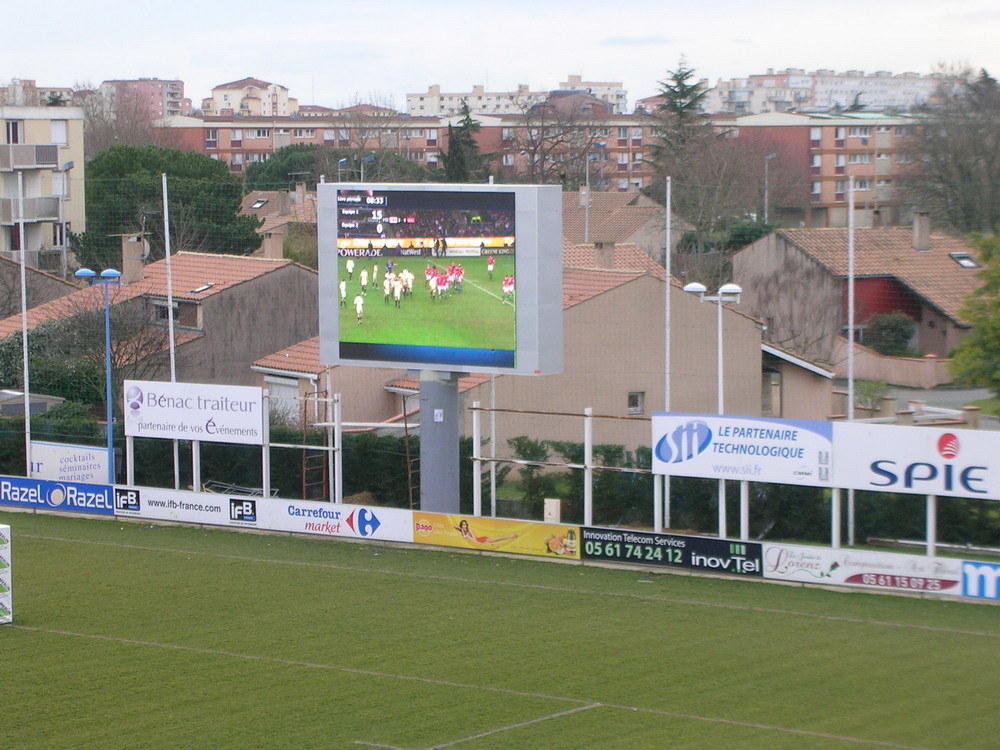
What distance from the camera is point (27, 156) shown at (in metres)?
61.8

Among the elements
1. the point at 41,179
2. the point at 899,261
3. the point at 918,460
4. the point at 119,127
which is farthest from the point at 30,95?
the point at 918,460

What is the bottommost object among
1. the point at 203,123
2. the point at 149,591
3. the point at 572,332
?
the point at 149,591

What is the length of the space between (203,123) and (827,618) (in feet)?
422

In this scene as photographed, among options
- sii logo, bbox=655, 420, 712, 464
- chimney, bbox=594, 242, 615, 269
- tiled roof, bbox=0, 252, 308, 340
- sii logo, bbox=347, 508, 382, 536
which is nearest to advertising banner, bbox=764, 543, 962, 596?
sii logo, bbox=655, 420, 712, 464

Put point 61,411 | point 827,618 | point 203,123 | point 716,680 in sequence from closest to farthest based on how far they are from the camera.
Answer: point 716,680 < point 827,618 < point 61,411 < point 203,123

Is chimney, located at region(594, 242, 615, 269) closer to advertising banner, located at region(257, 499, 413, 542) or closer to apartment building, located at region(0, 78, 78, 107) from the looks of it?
advertising banner, located at region(257, 499, 413, 542)

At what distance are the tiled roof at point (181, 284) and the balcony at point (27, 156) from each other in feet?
62.0

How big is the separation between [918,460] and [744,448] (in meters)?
2.92

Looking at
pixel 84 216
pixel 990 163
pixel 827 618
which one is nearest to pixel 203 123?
pixel 84 216

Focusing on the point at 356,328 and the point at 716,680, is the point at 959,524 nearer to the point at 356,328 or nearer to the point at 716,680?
the point at 716,680

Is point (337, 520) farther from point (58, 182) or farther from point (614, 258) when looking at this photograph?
point (58, 182)

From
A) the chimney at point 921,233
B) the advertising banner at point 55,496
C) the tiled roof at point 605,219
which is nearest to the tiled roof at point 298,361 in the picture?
the advertising banner at point 55,496

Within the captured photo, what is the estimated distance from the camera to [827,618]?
19.0 metres

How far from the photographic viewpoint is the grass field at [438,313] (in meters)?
23.5
